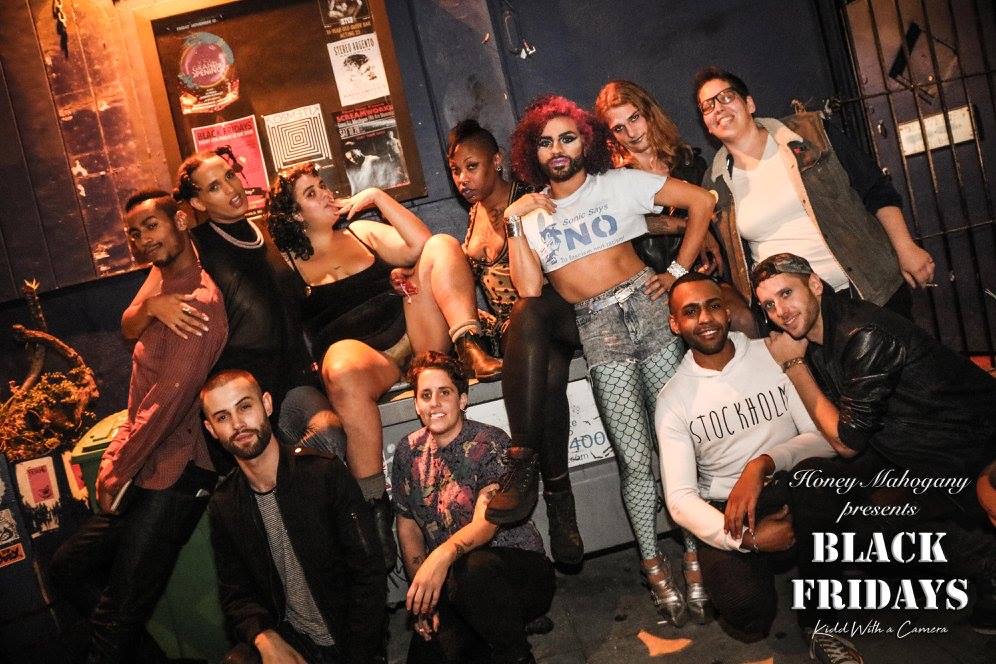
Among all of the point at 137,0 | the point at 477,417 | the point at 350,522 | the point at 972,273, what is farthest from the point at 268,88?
the point at 972,273

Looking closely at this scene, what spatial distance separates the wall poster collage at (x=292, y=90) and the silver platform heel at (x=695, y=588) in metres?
3.43

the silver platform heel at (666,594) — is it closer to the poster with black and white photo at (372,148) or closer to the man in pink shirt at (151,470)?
the man in pink shirt at (151,470)

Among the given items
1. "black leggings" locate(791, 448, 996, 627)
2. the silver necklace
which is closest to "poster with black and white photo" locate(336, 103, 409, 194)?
the silver necklace

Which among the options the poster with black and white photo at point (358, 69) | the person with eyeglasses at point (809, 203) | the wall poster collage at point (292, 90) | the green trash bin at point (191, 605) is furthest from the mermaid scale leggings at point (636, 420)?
the poster with black and white photo at point (358, 69)

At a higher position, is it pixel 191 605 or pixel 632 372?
pixel 632 372

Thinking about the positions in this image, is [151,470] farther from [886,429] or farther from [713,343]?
[886,429]

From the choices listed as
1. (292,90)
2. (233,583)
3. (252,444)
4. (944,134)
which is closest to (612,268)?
(252,444)

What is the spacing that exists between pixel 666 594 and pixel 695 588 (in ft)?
0.49

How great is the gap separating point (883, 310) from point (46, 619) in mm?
5029

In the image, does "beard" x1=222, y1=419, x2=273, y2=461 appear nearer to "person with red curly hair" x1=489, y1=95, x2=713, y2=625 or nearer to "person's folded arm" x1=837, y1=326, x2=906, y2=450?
"person with red curly hair" x1=489, y1=95, x2=713, y2=625

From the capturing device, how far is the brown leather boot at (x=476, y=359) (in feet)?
14.5

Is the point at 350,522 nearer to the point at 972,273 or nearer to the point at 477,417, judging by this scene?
the point at 477,417

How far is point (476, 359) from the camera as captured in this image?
4.46m

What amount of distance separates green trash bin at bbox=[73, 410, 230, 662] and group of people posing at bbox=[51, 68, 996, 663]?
0.12 metres
